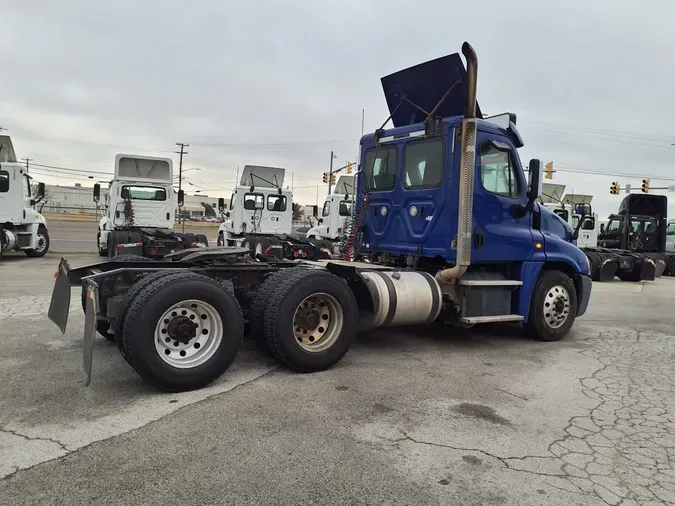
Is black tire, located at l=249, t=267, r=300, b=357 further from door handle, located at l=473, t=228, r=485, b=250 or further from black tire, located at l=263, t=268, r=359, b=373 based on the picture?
door handle, located at l=473, t=228, r=485, b=250

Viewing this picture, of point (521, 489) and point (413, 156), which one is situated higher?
point (413, 156)

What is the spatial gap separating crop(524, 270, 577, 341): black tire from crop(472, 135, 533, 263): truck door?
1.60ft

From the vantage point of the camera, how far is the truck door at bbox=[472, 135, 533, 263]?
6422 mm

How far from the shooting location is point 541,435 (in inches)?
153

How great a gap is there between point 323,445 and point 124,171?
15.6 meters

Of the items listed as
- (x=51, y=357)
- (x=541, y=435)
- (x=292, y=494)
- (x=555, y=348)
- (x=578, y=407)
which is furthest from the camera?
(x=555, y=348)

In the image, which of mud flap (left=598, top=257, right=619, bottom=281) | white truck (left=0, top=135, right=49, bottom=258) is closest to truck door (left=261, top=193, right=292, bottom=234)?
white truck (left=0, top=135, right=49, bottom=258)

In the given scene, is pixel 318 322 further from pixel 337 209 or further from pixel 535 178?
pixel 337 209

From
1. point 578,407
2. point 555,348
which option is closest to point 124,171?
point 555,348

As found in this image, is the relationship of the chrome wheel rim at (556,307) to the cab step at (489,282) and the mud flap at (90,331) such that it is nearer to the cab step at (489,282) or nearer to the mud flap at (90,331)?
the cab step at (489,282)

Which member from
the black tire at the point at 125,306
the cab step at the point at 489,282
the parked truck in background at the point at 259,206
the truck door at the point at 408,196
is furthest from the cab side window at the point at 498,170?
the parked truck in background at the point at 259,206

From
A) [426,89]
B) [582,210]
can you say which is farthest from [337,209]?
[426,89]

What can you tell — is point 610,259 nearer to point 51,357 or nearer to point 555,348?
point 555,348

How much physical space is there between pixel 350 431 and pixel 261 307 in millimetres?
1731
